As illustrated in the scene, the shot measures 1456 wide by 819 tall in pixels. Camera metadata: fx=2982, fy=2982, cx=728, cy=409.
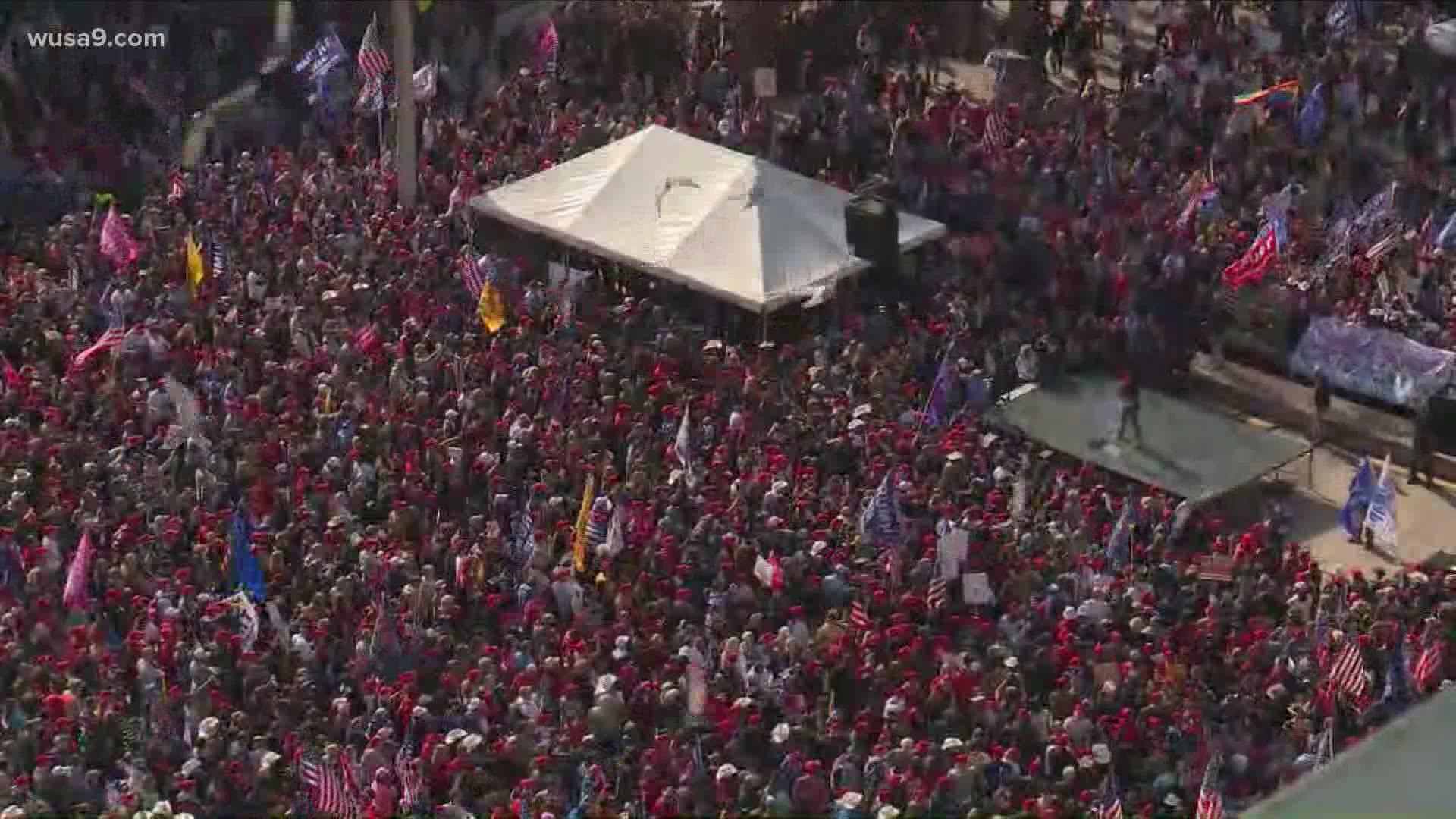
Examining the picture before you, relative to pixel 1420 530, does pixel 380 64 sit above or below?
above

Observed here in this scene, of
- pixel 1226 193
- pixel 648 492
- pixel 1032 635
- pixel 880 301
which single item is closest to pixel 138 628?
pixel 648 492

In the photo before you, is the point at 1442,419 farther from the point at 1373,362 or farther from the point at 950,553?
the point at 950,553

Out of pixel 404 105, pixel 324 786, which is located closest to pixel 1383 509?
pixel 324 786

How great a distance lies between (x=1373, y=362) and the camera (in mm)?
37781

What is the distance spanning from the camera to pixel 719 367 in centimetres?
3619

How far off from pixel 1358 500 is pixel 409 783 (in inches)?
493

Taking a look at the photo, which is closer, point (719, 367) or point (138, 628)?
point (138, 628)

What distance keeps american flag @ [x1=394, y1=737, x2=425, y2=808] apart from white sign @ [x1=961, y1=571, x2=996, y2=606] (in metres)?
6.41

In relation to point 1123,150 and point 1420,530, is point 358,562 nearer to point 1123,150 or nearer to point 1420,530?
point 1420,530

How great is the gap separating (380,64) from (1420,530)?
16493mm

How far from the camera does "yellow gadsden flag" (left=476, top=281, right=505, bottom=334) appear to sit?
36906 mm

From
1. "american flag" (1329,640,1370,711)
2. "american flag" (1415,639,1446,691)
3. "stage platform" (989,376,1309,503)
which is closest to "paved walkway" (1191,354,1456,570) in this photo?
"stage platform" (989,376,1309,503)

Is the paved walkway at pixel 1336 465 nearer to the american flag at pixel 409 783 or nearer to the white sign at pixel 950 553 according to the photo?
the white sign at pixel 950 553

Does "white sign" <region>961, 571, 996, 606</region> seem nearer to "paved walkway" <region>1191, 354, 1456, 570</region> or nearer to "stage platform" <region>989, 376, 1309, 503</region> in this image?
"stage platform" <region>989, 376, 1309, 503</region>
